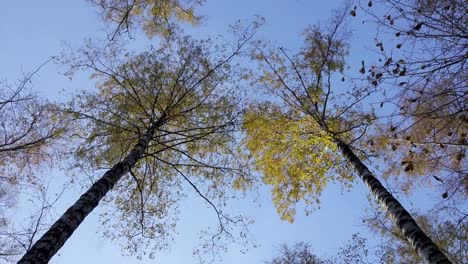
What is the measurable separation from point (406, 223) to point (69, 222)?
184 inches

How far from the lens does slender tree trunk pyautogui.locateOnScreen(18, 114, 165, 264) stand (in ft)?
16.7

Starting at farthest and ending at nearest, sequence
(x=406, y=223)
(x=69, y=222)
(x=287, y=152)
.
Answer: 1. (x=287, y=152)
2. (x=406, y=223)
3. (x=69, y=222)

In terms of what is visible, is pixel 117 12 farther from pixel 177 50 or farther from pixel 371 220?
pixel 371 220

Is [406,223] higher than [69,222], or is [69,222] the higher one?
[69,222]

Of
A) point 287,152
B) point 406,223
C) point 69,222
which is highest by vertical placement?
point 287,152

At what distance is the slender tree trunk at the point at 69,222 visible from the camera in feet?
16.7

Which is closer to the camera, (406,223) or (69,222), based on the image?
(69,222)

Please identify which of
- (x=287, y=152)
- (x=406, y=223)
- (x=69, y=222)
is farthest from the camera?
(x=287, y=152)

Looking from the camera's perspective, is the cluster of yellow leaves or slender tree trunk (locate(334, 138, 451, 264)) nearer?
slender tree trunk (locate(334, 138, 451, 264))

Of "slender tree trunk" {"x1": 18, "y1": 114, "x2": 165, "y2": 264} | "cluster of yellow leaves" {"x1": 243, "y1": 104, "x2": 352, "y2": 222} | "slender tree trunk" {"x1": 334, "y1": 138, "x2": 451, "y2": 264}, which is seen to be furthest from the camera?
"cluster of yellow leaves" {"x1": 243, "y1": 104, "x2": 352, "y2": 222}

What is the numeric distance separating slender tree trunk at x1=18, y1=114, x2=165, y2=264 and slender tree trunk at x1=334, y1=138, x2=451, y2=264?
14.0ft

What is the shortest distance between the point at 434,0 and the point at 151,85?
6.67 metres

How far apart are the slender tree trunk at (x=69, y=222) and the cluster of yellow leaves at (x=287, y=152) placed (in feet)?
13.1

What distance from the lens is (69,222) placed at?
19.2ft
